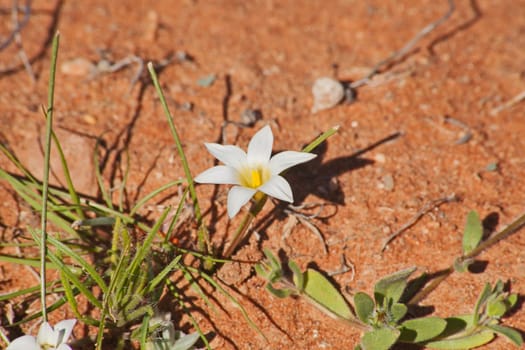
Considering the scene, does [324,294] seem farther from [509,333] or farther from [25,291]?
[25,291]

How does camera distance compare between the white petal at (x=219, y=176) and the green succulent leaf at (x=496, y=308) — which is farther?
the green succulent leaf at (x=496, y=308)

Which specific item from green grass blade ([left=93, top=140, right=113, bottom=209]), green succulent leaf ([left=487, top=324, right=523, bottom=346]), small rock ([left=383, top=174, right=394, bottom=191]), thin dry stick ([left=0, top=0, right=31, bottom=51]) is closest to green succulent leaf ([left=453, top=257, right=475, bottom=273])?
green succulent leaf ([left=487, top=324, right=523, bottom=346])

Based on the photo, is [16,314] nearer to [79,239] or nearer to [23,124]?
[79,239]

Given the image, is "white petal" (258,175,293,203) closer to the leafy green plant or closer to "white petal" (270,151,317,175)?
"white petal" (270,151,317,175)

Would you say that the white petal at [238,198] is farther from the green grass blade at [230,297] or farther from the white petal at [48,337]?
the white petal at [48,337]

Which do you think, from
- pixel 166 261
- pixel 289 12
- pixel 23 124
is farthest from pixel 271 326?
pixel 289 12

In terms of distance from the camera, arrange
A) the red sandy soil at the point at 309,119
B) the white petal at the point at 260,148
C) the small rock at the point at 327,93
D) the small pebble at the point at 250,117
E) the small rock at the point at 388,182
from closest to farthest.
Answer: the white petal at the point at 260,148 → the red sandy soil at the point at 309,119 → the small rock at the point at 388,182 → the small pebble at the point at 250,117 → the small rock at the point at 327,93

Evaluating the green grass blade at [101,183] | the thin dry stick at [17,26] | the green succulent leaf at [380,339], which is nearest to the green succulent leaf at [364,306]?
the green succulent leaf at [380,339]
